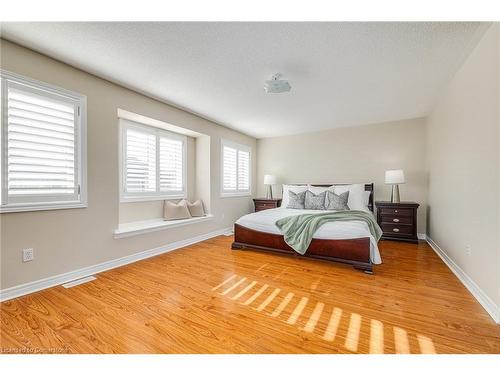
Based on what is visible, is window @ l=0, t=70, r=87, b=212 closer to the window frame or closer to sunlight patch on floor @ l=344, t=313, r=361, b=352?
the window frame

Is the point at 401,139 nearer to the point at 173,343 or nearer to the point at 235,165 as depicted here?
the point at 235,165

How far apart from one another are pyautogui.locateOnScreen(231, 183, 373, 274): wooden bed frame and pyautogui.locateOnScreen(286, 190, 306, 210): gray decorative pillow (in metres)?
1.21

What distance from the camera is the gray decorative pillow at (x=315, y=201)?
13.6 ft

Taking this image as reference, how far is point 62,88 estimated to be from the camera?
236cm

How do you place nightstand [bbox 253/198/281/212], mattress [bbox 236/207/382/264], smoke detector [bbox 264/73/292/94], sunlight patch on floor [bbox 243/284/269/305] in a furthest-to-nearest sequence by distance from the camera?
nightstand [bbox 253/198/281/212]
mattress [bbox 236/207/382/264]
smoke detector [bbox 264/73/292/94]
sunlight patch on floor [bbox 243/284/269/305]

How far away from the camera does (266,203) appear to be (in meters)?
5.28

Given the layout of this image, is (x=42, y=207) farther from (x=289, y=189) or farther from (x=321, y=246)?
(x=289, y=189)

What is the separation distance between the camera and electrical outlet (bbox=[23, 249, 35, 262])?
2117mm

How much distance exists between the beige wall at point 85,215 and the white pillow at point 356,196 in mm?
3189

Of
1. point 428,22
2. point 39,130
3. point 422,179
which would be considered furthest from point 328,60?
point 422,179

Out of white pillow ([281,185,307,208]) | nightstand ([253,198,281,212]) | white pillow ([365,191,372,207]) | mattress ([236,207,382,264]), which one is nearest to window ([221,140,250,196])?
nightstand ([253,198,281,212])

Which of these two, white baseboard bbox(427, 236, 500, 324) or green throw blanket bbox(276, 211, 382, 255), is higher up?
green throw blanket bbox(276, 211, 382, 255)
